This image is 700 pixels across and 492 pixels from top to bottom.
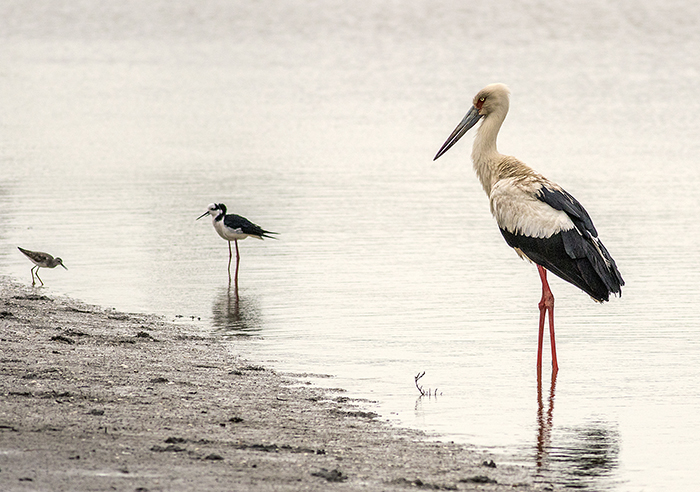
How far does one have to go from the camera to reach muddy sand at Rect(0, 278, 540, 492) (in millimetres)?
6363

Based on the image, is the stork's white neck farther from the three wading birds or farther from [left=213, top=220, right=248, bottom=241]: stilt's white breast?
[left=213, top=220, right=248, bottom=241]: stilt's white breast

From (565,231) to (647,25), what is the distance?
5460 centimetres

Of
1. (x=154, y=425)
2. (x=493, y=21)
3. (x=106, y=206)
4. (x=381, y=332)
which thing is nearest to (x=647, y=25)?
(x=493, y=21)

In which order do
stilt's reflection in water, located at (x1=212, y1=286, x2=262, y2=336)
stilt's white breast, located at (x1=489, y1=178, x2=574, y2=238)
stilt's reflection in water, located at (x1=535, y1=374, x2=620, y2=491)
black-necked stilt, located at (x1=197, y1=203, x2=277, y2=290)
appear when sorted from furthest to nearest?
black-necked stilt, located at (x1=197, y1=203, x2=277, y2=290), stilt's reflection in water, located at (x1=212, y1=286, x2=262, y2=336), stilt's white breast, located at (x1=489, y1=178, x2=574, y2=238), stilt's reflection in water, located at (x1=535, y1=374, x2=620, y2=491)

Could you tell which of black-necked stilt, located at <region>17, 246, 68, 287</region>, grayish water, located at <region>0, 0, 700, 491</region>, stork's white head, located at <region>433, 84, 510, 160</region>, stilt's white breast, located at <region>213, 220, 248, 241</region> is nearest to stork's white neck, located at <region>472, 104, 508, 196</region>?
stork's white head, located at <region>433, 84, 510, 160</region>

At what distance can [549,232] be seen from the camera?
10227 mm

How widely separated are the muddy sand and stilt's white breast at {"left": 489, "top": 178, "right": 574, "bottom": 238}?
2.56 meters

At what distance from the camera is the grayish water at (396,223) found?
352 inches

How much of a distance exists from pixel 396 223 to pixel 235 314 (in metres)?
5.55

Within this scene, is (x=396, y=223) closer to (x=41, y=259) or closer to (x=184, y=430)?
(x=41, y=259)

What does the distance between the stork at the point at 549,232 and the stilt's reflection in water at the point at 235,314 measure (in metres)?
2.63

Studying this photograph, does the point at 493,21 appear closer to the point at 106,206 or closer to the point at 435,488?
the point at 106,206

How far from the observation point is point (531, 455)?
7.49 m

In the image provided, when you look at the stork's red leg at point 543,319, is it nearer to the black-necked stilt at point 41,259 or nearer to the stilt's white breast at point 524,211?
the stilt's white breast at point 524,211
